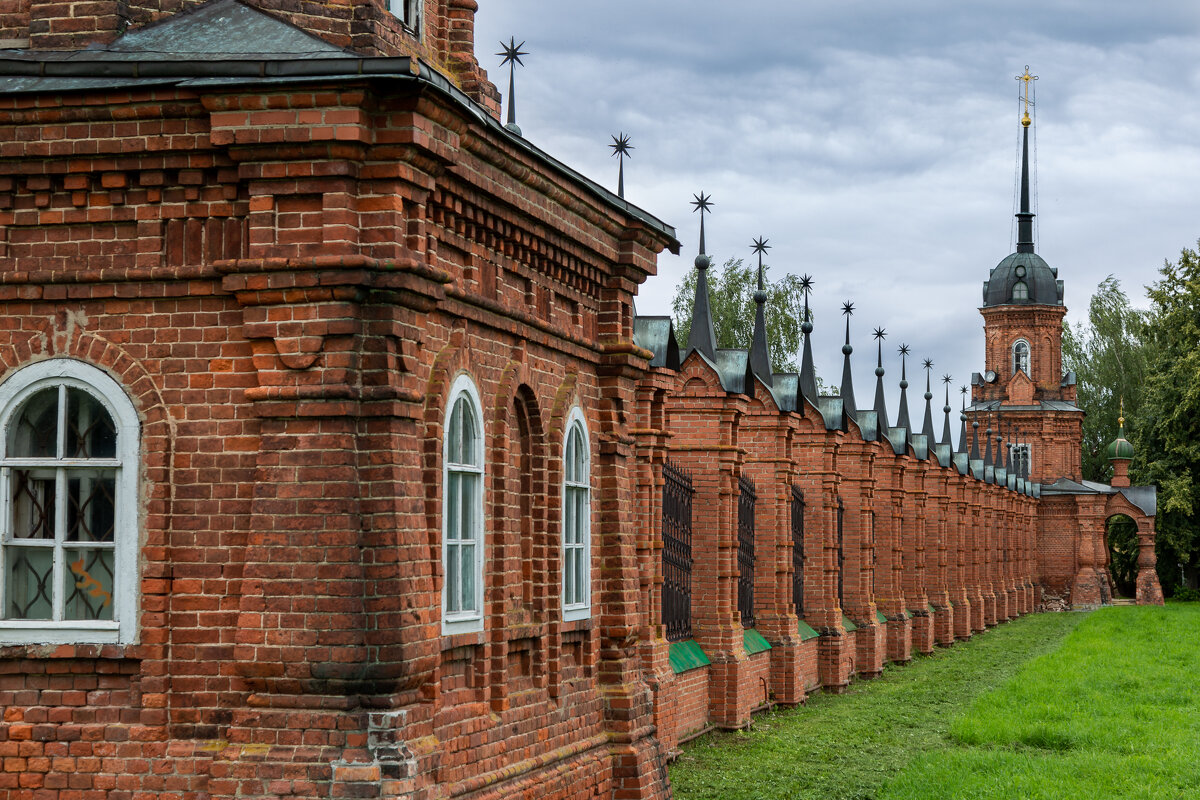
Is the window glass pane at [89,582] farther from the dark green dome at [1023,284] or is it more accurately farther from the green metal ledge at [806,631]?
the dark green dome at [1023,284]

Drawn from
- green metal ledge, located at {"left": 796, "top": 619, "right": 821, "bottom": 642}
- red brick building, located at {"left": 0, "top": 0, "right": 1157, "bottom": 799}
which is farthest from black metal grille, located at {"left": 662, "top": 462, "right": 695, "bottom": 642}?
red brick building, located at {"left": 0, "top": 0, "right": 1157, "bottom": 799}

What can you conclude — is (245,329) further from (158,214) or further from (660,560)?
(660,560)

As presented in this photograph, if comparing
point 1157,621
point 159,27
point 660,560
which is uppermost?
point 159,27

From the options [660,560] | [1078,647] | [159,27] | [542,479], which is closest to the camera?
[159,27]

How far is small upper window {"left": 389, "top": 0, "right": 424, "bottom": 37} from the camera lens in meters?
10.2

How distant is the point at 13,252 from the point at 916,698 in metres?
16.9

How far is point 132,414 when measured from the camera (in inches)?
314

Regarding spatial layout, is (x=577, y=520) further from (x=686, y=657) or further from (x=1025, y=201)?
(x=1025, y=201)

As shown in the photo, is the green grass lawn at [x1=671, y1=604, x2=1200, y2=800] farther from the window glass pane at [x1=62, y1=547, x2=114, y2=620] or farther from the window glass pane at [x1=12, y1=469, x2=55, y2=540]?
the window glass pane at [x1=12, y1=469, x2=55, y2=540]

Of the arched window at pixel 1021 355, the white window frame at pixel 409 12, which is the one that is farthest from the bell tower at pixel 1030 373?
the white window frame at pixel 409 12

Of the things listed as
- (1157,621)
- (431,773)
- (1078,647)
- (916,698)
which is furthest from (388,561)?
(1157,621)

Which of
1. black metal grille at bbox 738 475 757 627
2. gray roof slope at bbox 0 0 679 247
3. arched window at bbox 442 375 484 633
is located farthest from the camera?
black metal grille at bbox 738 475 757 627

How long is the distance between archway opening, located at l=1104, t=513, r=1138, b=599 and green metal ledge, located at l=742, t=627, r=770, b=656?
47255mm

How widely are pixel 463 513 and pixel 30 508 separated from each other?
7.95 feet
